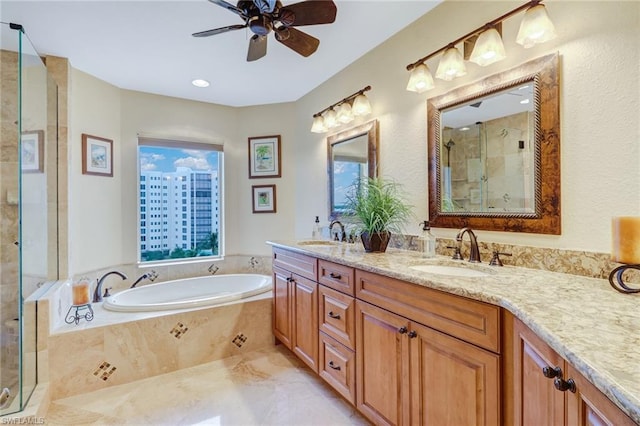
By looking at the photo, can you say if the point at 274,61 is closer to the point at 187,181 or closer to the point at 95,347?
the point at 187,181

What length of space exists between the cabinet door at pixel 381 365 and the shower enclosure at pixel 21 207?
77.3 inches

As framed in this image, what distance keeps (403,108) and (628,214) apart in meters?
1.37

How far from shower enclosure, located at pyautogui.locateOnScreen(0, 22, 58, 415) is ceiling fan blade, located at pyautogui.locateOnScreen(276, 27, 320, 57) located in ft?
5.38

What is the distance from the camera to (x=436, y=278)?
4.09 ft

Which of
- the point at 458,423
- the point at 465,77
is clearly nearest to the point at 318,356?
the point at 458,423

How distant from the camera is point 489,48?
4.88 ft

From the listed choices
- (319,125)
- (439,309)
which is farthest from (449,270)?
(319,125)

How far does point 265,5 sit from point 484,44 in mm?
1091

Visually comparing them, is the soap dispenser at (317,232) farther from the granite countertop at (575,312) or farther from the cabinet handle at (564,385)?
the cabinet handle at (564,385)

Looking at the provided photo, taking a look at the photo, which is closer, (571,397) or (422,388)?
(571,397)

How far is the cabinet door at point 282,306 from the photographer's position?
7.88ft

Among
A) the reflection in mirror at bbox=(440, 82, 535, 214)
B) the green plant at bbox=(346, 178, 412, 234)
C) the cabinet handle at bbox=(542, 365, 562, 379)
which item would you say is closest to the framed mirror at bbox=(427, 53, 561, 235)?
the reflection in mirror at bbox=(440, 82, 535, 214)

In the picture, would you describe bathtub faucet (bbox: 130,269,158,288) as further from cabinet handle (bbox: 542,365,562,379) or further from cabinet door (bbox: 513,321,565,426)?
cabinet handle (bbox: 542,365,562,379)

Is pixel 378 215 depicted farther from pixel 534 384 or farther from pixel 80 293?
pixel 80 293
